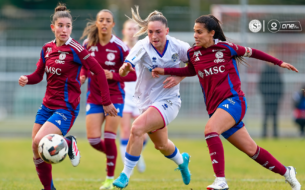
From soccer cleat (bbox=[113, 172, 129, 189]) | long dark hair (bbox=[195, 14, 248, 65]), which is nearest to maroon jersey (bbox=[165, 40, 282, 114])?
long dark hair (bbox=[195, 14, 248, 65])

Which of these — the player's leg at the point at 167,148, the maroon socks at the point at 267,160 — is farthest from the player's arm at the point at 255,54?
the player's leg at the point at 167,148

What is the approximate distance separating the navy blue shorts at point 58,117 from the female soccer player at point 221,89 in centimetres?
167

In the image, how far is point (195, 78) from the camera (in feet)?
47.0

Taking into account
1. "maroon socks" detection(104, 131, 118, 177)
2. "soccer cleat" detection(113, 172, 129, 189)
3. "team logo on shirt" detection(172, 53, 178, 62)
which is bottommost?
"maroon socks" detection(104, 131, 118, 177)

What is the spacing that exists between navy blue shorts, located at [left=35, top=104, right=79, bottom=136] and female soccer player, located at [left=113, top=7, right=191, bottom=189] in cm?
79

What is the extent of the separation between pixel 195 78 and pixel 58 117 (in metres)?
9.24

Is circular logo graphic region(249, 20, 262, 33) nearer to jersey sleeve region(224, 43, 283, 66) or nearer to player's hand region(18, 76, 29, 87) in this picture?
jersey sleeve region(224, 43, 283, 66)

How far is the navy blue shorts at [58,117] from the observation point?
545 cm

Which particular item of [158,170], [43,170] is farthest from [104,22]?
[158,170]

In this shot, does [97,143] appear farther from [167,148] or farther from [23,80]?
[23,80]

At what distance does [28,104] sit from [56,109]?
9.60m

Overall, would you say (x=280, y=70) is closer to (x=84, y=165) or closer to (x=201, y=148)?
(x=201, y=148)

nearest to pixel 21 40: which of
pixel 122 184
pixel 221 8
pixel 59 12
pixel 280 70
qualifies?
pixel 221 8

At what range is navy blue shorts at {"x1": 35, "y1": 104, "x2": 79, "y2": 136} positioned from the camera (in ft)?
17.9
